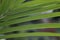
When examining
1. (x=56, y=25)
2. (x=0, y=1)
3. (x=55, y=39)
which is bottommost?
(x=56, y=25)

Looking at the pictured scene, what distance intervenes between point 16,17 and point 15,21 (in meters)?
0.01

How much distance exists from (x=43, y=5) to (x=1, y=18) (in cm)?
15

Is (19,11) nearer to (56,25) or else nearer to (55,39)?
(56,25)

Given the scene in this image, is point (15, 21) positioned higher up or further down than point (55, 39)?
further down

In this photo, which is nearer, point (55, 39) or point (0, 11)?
point (0, 11)

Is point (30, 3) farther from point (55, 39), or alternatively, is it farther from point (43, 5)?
point (55, 39)

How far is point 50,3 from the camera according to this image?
1.95 ft

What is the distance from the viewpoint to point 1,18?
593mm

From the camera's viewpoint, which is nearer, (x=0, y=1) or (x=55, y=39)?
(x=0, y=1)

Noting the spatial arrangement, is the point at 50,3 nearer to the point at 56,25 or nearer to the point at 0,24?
the point at 56,25

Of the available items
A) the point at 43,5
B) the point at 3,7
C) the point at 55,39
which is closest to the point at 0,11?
the point at 3,7

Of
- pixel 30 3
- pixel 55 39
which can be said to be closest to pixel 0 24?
pixel 30 3

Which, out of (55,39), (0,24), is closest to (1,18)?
(0,24)

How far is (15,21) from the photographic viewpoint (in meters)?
0.60
